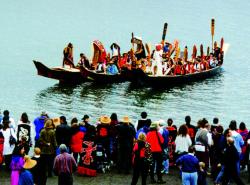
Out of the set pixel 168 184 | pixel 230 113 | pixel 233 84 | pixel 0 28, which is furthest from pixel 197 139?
pixel 0 28

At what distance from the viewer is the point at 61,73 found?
124 ft

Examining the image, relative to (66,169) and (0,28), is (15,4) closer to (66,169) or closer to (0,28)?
(0,28)

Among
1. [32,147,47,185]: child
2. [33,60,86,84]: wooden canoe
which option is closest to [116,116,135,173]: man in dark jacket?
[32,147,47,185]: child

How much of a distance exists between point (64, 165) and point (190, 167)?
2539 millimetres

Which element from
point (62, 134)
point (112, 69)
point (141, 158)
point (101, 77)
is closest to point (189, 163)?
point (141, 158)

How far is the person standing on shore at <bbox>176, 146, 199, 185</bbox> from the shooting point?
15156mm

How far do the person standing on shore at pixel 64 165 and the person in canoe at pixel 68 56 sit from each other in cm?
2307

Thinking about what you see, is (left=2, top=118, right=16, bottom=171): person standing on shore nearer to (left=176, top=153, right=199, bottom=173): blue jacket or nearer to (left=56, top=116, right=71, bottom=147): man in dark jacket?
(left=56, top=116, right=71, bottom=147): man in dark jacket

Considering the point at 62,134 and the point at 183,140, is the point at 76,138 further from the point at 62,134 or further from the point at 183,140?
the point at 183,140

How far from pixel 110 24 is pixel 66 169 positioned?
55.9m

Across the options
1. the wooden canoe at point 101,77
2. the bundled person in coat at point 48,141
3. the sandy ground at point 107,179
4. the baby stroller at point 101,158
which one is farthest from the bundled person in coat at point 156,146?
the wooden canoe at point 101,77

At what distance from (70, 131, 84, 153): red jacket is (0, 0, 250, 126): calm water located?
42.9ft

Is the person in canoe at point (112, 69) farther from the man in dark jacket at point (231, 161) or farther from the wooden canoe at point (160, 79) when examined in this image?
the man in dark jacket at point (231, 161)

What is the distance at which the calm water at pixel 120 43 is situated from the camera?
33891 millimetres
